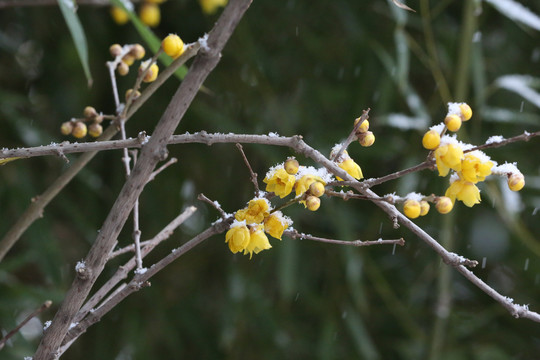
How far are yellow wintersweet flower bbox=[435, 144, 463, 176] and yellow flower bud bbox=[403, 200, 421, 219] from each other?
0.03m

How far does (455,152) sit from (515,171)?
6 cm

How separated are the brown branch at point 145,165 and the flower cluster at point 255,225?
9 cm

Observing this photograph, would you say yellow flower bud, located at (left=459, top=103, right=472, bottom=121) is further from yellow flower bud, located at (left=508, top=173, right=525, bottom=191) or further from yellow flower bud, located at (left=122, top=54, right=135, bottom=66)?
yellow flower bud, located at (left=122, top=54, right=135, bottom=66)

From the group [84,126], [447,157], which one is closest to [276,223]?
[447,157]

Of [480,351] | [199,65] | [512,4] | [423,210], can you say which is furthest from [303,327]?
[199,65]

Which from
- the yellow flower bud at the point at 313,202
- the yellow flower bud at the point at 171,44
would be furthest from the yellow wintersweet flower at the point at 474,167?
the yellow flower bud at the point at 171,44

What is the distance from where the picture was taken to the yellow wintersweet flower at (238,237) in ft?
1.37

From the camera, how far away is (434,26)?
4.86 ft

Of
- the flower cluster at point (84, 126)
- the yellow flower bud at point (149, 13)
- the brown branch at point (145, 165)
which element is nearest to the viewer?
the brown branch at point (145, 165)

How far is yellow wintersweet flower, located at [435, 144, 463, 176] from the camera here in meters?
0.37

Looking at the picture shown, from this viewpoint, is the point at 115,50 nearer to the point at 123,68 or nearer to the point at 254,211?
the point at 123,68

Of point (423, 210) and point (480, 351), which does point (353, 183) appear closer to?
point (423, 210)

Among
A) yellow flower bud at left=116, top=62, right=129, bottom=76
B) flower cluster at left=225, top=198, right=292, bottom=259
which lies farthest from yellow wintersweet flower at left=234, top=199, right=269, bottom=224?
yellow flower bud at left=116, top=62, right=129, bottom=76

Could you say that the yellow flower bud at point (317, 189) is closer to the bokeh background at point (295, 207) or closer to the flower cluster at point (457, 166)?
the flower cluster at point (457, 166)
